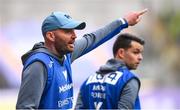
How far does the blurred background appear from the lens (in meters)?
19.3

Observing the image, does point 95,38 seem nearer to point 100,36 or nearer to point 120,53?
point 100,36

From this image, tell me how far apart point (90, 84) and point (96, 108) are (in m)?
0.23

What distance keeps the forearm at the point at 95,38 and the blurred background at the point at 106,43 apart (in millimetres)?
9890

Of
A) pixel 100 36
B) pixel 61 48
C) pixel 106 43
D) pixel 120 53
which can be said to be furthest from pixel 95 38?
pixel 106 43

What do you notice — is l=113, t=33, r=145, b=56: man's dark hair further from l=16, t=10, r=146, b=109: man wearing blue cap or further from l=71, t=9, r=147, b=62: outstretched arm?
l=16, t=10, r=146, b=109: man wearing blue cap

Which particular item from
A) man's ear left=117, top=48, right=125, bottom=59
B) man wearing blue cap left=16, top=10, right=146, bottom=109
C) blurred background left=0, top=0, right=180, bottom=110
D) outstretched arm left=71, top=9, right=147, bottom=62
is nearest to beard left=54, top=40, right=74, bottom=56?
man wearing blue cap left=16, top=10, right=146, bottom=109

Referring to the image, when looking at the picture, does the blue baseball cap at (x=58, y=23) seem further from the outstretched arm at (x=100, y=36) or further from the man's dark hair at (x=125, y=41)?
the man's dark hair at (x=125, y=41)

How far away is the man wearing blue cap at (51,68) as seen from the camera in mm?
5250

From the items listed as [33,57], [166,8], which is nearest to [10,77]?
[166,8]

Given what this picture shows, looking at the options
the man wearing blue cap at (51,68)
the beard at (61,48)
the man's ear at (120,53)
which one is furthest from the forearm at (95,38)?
the man's ear at (120,53)

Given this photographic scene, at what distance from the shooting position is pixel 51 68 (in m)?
5.44

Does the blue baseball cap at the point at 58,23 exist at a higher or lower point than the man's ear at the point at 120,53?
higher

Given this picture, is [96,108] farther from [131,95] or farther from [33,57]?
[33,57]

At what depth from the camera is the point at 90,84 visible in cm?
693
